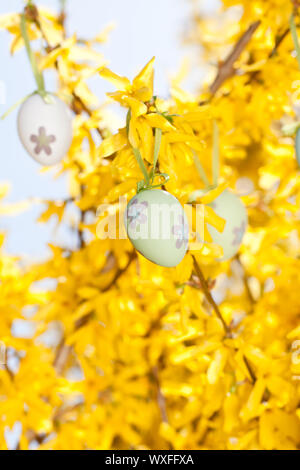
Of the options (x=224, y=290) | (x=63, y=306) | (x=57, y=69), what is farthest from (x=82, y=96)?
(x=224, y=290)

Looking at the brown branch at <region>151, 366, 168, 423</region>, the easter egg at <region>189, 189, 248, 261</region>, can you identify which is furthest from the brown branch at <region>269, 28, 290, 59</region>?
the brown branch at <region>151, 366, 168, 423</region>

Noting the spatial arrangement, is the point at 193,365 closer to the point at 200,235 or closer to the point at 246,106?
the point at 200,235

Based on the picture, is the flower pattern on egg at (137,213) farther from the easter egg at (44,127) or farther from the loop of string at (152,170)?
the easter egg at (44,127)

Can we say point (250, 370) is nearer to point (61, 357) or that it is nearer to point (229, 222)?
point (229, 222)

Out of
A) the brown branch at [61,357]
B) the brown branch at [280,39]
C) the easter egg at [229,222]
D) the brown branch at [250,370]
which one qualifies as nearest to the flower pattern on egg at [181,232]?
the easter egg at [229,222]

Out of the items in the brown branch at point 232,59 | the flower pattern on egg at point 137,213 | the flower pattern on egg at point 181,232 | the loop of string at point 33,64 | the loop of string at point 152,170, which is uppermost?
the loop of string at point 33,64

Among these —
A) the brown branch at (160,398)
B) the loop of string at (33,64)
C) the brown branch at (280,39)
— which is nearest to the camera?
the loop of string at (33,64)
